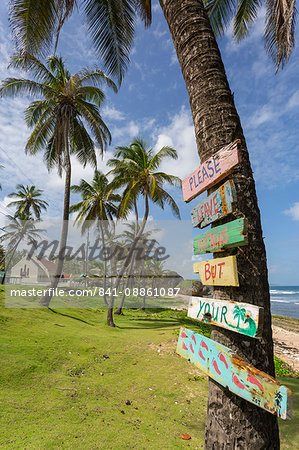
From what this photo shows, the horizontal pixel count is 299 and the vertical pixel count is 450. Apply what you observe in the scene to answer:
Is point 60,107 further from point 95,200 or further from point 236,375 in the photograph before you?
point 236,375

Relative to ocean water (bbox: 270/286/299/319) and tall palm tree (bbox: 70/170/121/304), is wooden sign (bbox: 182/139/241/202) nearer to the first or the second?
tall palm tree (bbox: 70/170/121/304)

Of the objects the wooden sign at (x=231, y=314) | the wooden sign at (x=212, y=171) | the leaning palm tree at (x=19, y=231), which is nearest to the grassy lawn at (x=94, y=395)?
the wooden sign at (x=231, y=314)

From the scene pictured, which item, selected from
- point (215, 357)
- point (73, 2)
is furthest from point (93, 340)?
point (73, 2)

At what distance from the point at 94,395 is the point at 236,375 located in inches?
152

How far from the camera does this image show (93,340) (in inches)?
328

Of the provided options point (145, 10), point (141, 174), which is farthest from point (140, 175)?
point (145, 10)

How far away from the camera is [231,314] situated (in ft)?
6.25

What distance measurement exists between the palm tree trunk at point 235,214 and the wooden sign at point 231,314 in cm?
12

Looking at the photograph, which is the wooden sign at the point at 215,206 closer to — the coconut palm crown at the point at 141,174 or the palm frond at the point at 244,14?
the palm frond at the point at 244,14

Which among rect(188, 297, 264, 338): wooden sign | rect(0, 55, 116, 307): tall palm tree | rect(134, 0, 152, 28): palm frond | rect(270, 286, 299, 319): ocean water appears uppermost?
rect(0, 55, 116, 307): tall palm tree

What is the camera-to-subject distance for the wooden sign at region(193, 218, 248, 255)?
183 centimetres

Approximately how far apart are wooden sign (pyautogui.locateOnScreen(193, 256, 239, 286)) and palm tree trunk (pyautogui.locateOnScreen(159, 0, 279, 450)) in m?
0.13

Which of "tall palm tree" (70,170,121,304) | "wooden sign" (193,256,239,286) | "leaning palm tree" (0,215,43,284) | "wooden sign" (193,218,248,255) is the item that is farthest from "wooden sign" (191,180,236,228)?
"leaning palm tree" (0,215,43,284)

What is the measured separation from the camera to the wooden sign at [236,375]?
58.2 inches
